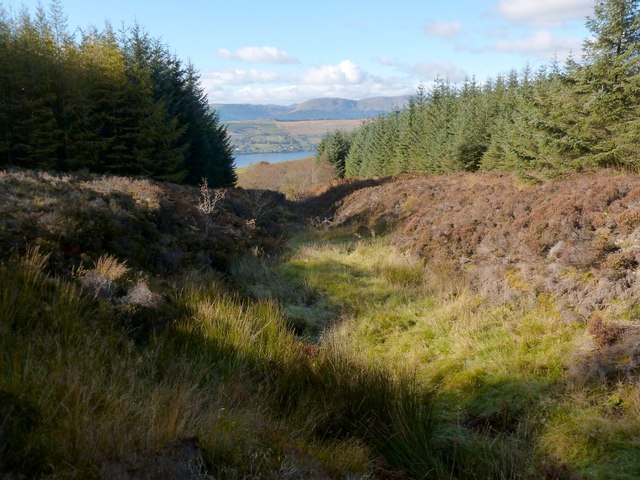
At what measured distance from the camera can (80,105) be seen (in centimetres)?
1919

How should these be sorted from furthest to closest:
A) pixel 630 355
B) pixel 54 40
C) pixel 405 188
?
1. pixel 54 40
2. pixel 405 188
3. pixel 630 355

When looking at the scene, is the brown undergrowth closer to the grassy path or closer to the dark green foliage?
the grassy path

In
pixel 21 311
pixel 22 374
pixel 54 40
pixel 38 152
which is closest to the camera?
pixel 22 374

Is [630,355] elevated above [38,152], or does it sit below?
below

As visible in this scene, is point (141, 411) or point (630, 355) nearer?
point (141, 411)

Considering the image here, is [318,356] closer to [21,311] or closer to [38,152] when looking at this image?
[21,311]

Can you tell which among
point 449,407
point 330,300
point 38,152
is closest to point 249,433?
point 449,407

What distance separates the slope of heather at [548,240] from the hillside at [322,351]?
0.04 meters

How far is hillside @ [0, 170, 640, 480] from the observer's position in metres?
2.43

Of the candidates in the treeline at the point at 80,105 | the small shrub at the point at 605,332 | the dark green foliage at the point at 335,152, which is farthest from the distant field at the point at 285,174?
the small shrub at the point at 605,332

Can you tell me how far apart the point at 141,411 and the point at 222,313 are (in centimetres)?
241

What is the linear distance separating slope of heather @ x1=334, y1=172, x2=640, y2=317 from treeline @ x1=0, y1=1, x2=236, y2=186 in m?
14.7

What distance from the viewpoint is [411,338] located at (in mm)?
6355

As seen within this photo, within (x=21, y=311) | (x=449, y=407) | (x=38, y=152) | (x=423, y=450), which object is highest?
(x=38, y=152)
